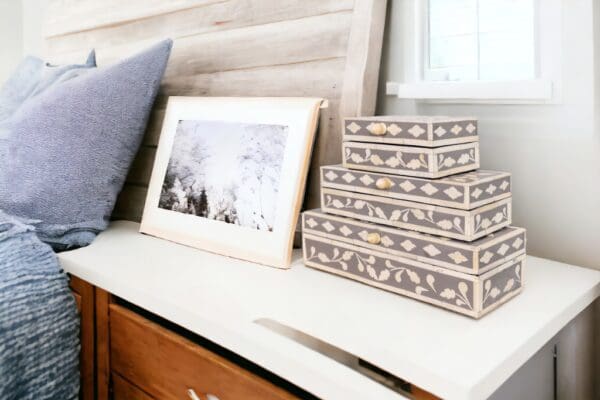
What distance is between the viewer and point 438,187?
2.71 ft

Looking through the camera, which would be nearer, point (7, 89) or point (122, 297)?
point (122, 297)

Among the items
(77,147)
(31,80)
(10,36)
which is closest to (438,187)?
(77,147)

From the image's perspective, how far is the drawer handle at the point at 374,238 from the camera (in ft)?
2.90

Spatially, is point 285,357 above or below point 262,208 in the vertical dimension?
below

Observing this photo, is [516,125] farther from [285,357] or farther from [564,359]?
[285,357]

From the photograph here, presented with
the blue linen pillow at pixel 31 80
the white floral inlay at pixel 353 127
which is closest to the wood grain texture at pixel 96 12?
the blue linen pillow at pixel 31 80

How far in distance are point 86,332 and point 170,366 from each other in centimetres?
30

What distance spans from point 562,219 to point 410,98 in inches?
15.0

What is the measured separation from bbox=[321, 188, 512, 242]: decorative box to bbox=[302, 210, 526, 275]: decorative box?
1 cm

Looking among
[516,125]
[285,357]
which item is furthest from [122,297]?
[516,125]

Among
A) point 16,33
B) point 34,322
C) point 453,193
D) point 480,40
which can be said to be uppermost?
point 16,33

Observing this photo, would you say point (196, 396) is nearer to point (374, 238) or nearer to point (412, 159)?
point (374, 238)

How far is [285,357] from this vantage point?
2.32 ft

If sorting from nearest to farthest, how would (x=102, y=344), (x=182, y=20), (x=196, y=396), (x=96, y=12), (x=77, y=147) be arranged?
(x=196, y=396), (x=102, y=344), (x=77, y=147), (x=182, y=20), (x=96, y=12)
